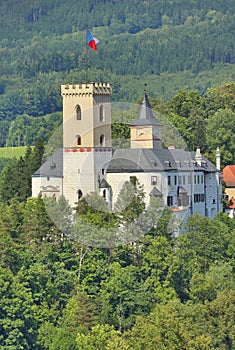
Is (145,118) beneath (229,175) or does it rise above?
above

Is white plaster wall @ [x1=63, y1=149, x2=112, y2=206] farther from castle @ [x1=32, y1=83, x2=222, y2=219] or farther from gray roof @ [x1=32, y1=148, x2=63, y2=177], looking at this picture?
gray roof @ [x1=32, y1=148, x2=63, y2=177]

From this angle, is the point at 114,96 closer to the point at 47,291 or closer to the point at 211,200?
the point at 211,200

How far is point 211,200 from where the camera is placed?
71438 mm

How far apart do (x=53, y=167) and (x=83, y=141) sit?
2.80m

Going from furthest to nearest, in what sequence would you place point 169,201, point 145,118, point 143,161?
point 145,118 < point 169,201 < point 143,161

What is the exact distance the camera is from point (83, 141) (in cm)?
6519

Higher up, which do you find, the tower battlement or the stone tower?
the tower battlement

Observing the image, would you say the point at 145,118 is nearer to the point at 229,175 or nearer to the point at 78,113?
the point at 78,113

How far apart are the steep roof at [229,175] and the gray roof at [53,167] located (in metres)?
15.4

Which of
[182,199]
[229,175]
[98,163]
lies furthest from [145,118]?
[229,175]

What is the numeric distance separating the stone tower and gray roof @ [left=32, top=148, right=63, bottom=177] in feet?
2.80

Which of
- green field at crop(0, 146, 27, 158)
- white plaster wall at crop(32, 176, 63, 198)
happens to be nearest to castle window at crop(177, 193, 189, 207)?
white plaster wall at crop(32, 176, 63, 198)

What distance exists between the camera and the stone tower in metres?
65.1

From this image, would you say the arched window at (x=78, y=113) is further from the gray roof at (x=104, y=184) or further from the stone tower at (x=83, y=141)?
the gray roof at (x=104, y=184)
